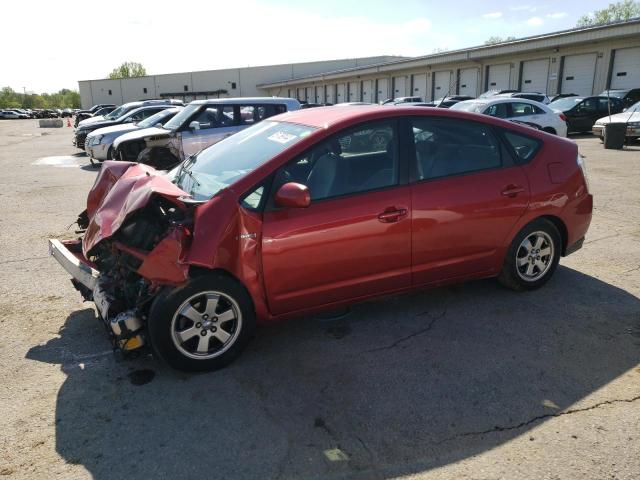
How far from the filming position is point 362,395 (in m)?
3.13

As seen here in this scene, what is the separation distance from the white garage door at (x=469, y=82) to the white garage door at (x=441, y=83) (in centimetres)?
107

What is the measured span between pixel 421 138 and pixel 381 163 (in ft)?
1.36

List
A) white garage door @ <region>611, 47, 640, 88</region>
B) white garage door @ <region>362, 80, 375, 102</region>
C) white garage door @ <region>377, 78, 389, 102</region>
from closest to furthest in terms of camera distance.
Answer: white garage door @ <region>611, 47, 640, 88</region> → white garage door @ <region>377, 78, 389, 102</region> → white garage door @ <region>362, 80, 375, 102</region>

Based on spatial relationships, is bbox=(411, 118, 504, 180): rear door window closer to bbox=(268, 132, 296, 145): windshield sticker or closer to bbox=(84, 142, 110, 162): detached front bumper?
bbox=(268, 132, 296, 145): windshield sticker

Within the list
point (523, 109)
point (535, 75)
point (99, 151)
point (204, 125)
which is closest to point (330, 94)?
point (535, 75)

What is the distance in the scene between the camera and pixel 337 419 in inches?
115

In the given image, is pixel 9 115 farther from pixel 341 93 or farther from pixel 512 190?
pixel 512 190

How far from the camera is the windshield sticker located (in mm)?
3764

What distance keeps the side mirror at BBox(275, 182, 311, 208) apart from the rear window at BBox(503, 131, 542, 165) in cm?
208

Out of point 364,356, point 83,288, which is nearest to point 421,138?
point 364,356

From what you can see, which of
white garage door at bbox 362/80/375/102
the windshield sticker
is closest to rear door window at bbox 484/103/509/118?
the windshield sticker

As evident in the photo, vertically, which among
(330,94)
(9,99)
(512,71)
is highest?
(9,99)

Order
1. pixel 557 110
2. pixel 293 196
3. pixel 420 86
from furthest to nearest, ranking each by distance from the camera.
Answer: pixel 420 86 < pixel 557 110 < pixel 293 196

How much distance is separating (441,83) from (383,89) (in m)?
9.05
